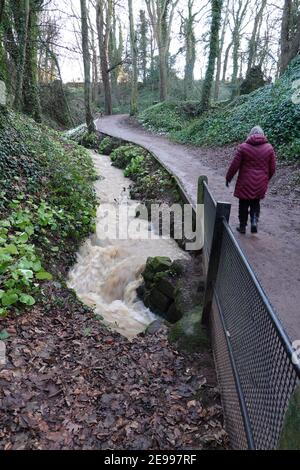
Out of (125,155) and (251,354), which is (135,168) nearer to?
(125,155)

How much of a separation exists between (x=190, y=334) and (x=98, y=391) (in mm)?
1648

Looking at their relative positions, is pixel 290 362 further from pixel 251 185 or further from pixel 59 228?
pixel 59 228

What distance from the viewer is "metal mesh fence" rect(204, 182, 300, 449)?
2117 millimetres

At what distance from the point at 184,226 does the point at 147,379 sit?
5196 millimetres

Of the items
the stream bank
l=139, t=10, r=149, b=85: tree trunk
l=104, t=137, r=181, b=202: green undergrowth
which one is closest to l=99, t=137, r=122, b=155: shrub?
l=104, t=137, r=181, b=202: green undergrowth

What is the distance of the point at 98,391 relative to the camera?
13.3ft

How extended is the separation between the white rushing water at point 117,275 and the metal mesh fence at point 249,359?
2.52 m

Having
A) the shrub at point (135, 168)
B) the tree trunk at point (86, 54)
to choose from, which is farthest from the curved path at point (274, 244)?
the tree trunk at point (86, 54)

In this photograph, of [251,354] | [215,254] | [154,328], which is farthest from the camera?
[154,328]

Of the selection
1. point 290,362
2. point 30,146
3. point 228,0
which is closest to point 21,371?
point 290,362

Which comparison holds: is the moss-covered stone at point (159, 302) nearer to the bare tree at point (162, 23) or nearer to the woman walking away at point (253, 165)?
the woman walking away at point (253, 165)

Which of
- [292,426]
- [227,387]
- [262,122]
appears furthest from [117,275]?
[262,122]

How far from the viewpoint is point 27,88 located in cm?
1445

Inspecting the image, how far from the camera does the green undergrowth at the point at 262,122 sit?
12266mm
